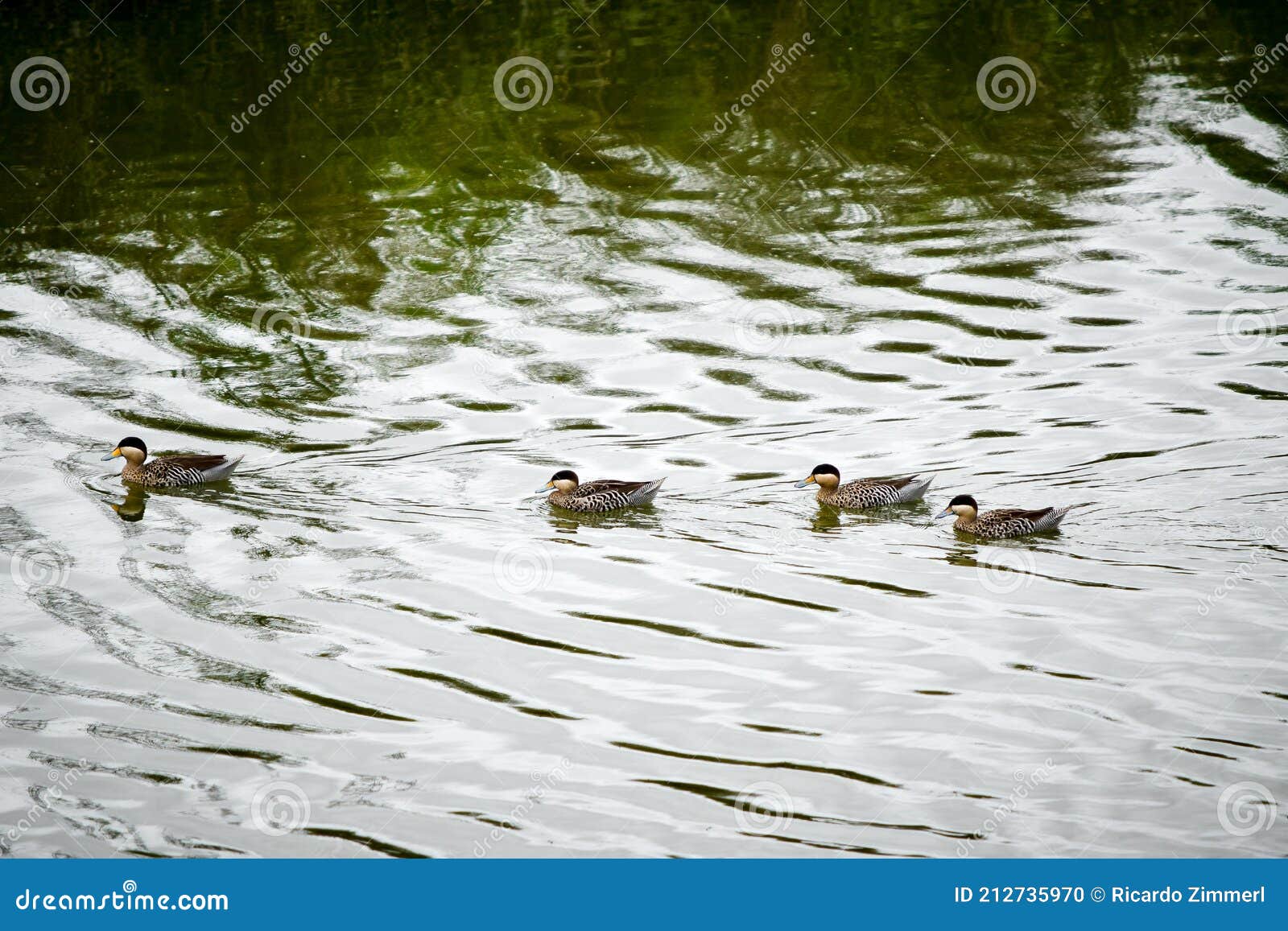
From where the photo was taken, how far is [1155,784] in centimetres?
817

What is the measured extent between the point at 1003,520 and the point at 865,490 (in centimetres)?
130

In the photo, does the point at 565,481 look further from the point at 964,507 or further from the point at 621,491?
the point at 964,507

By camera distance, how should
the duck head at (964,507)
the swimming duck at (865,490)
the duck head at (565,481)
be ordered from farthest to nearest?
the duck head at (565,481)
the swimming duck at (865,490)
the duck head at (964,507)

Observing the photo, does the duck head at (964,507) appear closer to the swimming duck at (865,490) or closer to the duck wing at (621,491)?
the swimming duck at (865,490)

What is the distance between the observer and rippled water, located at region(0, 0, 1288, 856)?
8562 mm

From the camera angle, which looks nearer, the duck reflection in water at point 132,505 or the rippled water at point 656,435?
the rippled water at point 656,435

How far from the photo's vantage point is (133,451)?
1405 centimetres

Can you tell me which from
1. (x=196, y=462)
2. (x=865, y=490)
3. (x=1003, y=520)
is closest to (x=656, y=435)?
(x=865, y=490)

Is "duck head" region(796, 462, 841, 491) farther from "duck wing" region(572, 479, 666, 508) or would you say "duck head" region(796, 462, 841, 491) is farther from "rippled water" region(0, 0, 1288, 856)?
"duck wing" region(572, 479, 666, 508)

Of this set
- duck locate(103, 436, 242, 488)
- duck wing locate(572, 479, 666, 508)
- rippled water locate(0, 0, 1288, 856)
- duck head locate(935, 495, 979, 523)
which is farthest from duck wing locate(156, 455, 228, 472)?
duck head locate(935, 495, 979, 523)

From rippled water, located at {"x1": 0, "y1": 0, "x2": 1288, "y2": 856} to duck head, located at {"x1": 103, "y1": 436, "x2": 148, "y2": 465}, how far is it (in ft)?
1.24

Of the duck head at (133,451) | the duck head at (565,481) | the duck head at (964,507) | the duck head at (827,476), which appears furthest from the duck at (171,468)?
the duck head at (964,507)

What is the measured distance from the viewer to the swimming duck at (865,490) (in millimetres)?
12602

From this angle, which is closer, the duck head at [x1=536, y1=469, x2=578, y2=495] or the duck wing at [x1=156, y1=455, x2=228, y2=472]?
the duck head at [x1=536, y1=469, x2=578, y2=495]
